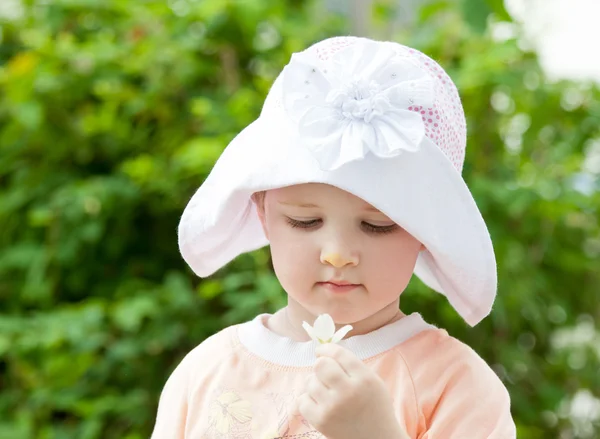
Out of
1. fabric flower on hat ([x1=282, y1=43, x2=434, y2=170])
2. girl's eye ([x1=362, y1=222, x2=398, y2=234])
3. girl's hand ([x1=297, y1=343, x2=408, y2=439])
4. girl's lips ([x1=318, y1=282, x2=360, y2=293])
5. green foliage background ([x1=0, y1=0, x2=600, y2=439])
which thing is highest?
fabric flower on hat ([x1=282, y1=43, x2=434, y2=170])

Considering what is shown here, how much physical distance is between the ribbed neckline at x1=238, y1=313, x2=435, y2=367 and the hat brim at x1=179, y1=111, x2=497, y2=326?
0.25 ft

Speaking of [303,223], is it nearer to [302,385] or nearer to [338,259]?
[338,259]

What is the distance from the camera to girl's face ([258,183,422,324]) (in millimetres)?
964

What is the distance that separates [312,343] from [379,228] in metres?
0.17

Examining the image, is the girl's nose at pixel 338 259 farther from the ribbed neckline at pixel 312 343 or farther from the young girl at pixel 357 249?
the ribbed neckline at pixel 312 343

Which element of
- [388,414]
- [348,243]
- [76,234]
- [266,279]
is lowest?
[76,234]

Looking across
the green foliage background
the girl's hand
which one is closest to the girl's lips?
the girl's hand

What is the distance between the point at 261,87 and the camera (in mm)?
2160

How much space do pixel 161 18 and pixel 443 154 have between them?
5.00ft

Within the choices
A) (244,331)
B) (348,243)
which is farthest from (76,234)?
(348,243)

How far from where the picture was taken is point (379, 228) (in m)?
0.99

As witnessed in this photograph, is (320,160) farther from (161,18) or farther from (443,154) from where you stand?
(161,18)

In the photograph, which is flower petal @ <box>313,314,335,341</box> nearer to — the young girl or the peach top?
the young girl

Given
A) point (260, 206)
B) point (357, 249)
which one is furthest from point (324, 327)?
point (260, 206)
